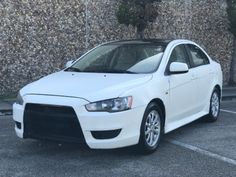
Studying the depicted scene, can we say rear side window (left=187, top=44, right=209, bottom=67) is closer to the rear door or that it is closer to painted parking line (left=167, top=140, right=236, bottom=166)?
the rear door

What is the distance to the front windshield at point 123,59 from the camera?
22.9 ft

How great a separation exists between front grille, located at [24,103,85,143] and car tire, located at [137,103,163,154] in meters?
0.83

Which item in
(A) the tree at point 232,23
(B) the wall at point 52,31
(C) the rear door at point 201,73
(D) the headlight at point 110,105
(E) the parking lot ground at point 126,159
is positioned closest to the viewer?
(E) the parking lot ground at point 126,159

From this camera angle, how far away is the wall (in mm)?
12102

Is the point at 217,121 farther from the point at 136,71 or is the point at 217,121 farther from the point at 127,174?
the point at 127,174

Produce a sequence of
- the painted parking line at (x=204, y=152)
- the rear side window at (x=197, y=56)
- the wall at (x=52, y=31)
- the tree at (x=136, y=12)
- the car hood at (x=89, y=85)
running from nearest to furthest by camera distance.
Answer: the car hood at (x=89, y=85)
the painted parking line at (x=204, y=152)
the rear side window at (x=197, y=56)
the wall at (x=52, y=31)
the tree at (x=136, y=12)

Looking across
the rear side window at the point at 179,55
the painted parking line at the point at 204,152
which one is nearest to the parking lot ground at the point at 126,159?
the painted parking line at the point at 204,152

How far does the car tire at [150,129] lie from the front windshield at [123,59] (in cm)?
Result: 66

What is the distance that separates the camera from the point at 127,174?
18.4 ft

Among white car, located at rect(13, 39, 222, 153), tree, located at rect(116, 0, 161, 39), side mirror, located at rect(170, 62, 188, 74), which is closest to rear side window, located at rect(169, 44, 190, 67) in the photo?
white car, located at rect(13, 39, 222, 153)

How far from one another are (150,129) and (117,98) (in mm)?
820

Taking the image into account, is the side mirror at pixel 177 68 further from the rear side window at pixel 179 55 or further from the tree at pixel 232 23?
the tree at pixel 232 23

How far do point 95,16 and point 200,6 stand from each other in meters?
3.46

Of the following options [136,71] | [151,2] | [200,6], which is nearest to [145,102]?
[136,71]
